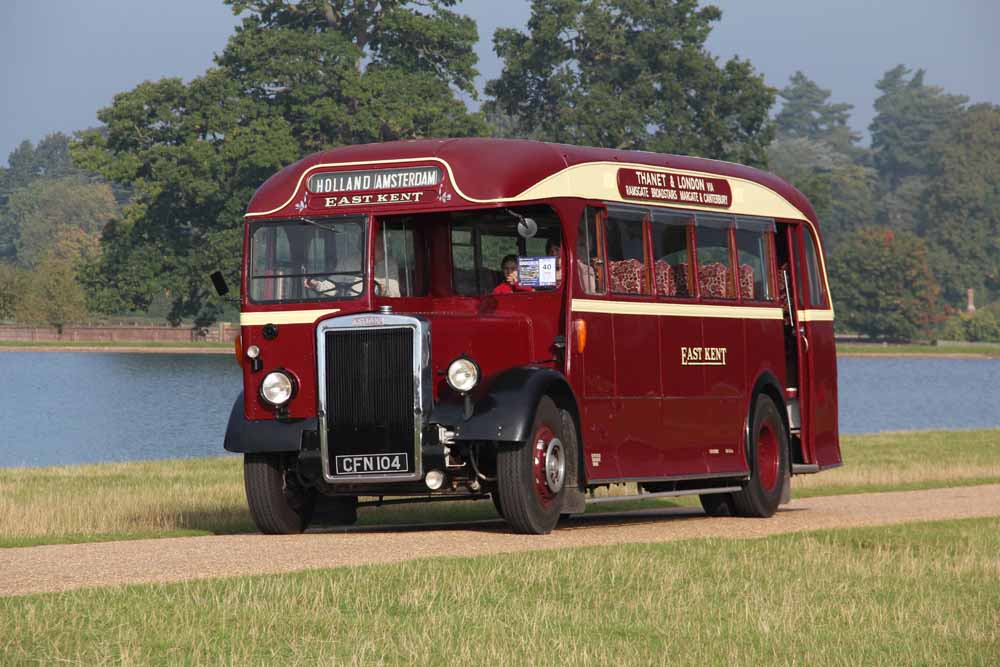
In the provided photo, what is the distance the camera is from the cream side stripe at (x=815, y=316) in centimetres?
2228

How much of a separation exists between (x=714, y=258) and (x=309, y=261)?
15.5ft

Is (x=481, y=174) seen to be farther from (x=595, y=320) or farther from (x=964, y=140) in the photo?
(x=964, y=140)

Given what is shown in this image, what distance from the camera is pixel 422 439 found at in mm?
16453

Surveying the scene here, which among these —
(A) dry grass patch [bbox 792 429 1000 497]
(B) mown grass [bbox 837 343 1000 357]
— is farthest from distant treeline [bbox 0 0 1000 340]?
(A) dry grass patch [bbox 792 429 1000 497]

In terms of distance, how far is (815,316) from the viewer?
22641 mm

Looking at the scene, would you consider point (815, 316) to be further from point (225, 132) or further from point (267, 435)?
point (225, 132)

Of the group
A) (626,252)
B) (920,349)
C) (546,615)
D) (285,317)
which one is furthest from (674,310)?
(920,349)

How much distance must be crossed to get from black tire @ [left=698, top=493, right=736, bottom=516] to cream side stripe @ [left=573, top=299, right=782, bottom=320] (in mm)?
1982

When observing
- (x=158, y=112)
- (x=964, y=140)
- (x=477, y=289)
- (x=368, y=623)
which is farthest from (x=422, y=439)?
(x=964, y=140)

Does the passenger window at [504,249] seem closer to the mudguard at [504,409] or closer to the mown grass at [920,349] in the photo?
the mudguard at [504,409]

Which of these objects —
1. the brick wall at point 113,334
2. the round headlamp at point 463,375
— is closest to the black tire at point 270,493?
the round headlamp at point 463,375

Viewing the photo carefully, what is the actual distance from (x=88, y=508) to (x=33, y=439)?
25.1m

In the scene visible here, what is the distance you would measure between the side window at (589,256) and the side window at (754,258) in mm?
3121

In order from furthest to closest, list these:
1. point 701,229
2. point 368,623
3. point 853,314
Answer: point 853,314
point 701,229
point 368,623
